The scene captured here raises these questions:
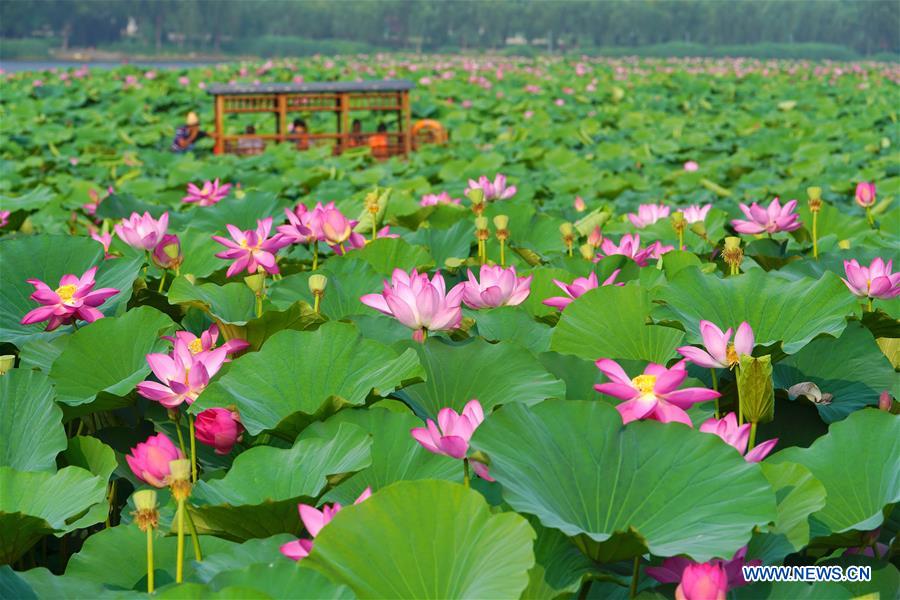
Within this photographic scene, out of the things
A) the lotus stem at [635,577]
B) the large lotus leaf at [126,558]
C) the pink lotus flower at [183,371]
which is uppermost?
the pink lotus flower at [183,371]

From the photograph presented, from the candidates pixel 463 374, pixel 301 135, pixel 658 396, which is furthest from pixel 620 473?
pixel 301 135

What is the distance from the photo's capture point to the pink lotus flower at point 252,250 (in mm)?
1688

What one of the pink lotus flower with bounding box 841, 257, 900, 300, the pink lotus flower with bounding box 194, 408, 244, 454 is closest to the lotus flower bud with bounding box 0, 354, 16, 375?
the pink lotus flower with bounding box 194, 408, 244, 454

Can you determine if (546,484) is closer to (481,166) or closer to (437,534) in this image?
(437,534)

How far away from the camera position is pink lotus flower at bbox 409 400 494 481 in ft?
3.07

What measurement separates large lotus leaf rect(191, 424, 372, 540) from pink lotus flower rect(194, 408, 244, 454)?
14cm

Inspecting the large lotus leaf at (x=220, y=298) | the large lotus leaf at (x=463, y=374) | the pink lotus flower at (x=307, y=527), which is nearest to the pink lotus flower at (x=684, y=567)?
the pink lotus flower at (x=307, y=527)

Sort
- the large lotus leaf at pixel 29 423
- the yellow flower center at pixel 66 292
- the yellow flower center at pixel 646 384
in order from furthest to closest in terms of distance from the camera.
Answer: the yellow flower center at pixel 66 292 < the large lotus leaf at pixel 29 423 < the yellow flower center at pixel 646 384

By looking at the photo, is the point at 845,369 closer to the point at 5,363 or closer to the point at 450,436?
the point at 450,436

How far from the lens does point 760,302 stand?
1.38 meters

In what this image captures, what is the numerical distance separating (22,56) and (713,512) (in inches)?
2109

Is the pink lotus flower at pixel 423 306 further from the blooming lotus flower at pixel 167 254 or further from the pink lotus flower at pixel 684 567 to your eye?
the blooming lotus flower at pixel 167 254

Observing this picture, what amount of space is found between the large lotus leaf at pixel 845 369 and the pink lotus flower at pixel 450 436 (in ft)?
1.87

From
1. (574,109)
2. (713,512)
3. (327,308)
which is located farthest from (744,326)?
(574,109)
